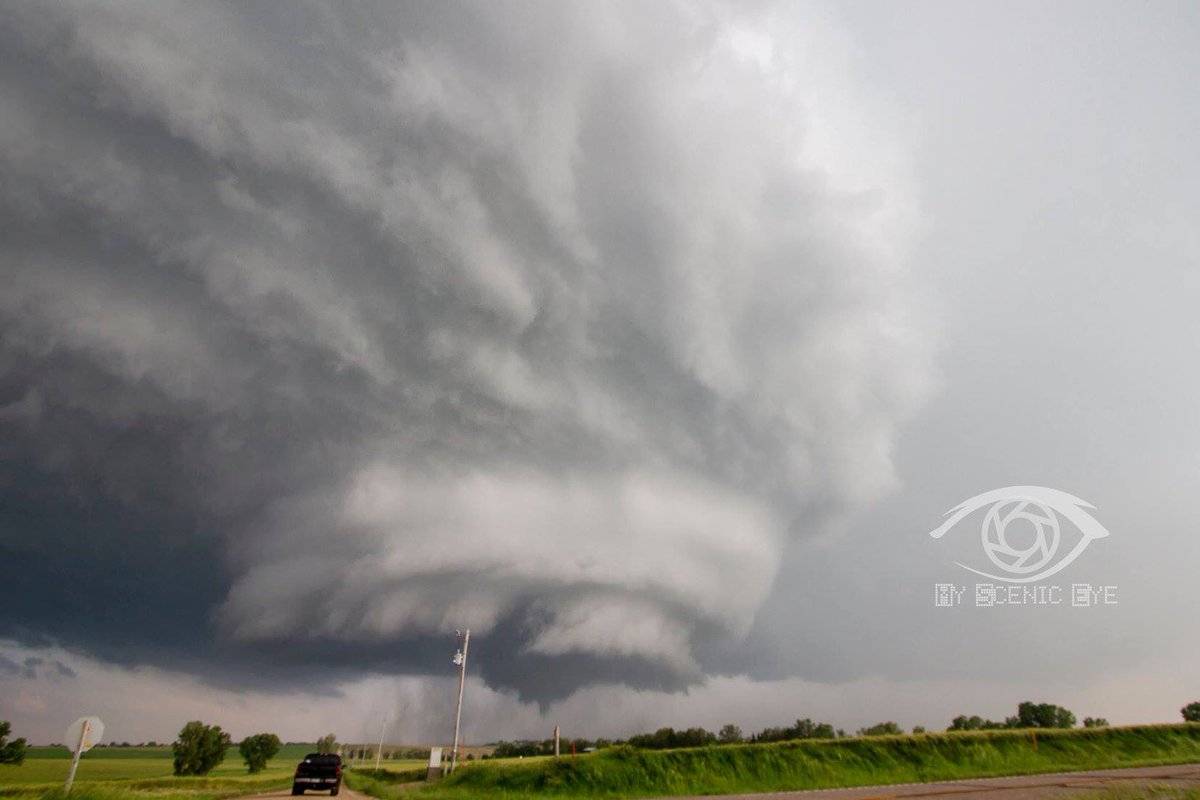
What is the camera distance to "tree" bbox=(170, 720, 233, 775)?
476 ft

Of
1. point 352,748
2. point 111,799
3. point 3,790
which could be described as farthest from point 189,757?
point 111,799

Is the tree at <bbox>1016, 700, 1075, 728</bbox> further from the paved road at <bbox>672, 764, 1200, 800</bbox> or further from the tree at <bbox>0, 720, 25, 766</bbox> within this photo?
the tree at <bbox>0, 720, 25, 766</bbox>

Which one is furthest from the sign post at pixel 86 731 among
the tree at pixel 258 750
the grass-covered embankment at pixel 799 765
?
the tree at pixel 258 750

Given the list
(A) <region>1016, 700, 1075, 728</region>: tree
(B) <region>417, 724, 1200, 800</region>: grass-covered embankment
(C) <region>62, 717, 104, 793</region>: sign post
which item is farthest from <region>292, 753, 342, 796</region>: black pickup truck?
(A) <region>1016, 700, 1075, 728</region>: tree

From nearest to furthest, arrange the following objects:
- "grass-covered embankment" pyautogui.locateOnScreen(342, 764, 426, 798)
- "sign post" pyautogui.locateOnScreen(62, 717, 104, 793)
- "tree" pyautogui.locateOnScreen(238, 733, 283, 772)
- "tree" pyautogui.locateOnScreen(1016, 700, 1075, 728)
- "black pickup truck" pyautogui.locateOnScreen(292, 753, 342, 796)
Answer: "sign post" pyautogui.locateOnScreen(62, 717, 104, 793), "black pickup truck" pyautogui.locateOnScreen(292, 753, 342, 796), "grass-covered embankment" pyautogui.locateOnScreen(342, 764, 426, 798), "tree" pyautogui.locateOnScreen(1016, 700, 1075, 728), "tree" pyautogui.locateOnScreen(238, 733, 283, 772)

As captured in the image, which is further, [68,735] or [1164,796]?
[1164,796]

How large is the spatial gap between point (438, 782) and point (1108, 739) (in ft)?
158

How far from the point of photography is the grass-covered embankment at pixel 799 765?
119 ft

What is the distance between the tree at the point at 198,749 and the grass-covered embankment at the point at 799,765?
459 feet

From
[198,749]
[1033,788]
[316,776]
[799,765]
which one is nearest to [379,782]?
[316,776]

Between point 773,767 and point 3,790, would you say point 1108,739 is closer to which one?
Answer: point 773,767

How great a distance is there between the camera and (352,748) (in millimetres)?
196000

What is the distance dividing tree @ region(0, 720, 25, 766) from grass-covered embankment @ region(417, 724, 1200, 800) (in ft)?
453

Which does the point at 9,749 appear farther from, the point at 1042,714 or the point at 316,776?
the point at 1042,714
